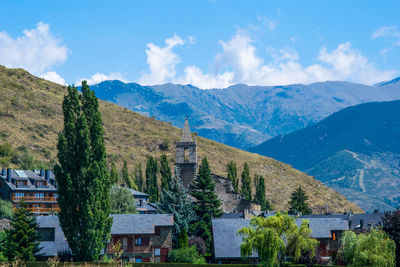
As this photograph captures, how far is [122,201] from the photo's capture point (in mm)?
93000

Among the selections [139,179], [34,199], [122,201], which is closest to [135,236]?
[122,201]

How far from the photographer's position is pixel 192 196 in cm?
8975

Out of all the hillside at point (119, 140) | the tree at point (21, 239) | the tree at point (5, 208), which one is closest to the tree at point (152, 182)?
the tree at point (5, 208)

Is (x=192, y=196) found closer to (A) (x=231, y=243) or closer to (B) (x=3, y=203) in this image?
(A) (x=231, y=243)

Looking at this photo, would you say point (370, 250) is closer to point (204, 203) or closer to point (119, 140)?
point (204, 203)

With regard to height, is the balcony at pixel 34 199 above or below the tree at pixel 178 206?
above

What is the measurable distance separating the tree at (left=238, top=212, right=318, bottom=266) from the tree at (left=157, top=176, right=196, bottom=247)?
17.4 meters

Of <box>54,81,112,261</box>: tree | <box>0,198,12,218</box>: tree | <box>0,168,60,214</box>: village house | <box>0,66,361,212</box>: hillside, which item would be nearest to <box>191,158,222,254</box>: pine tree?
<box>54,81,112,261</box>: tree

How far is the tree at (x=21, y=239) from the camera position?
5788 cm

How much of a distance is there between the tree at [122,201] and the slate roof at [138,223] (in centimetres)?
1733

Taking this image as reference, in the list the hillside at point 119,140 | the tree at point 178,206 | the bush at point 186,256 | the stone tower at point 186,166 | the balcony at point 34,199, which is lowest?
the bush at point 186,256

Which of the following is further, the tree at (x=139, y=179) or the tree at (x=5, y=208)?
the tree at (x=139, y=179)

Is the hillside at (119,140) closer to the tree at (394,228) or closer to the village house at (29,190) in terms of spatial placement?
the village house at (29,190)

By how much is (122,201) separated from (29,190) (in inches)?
749
